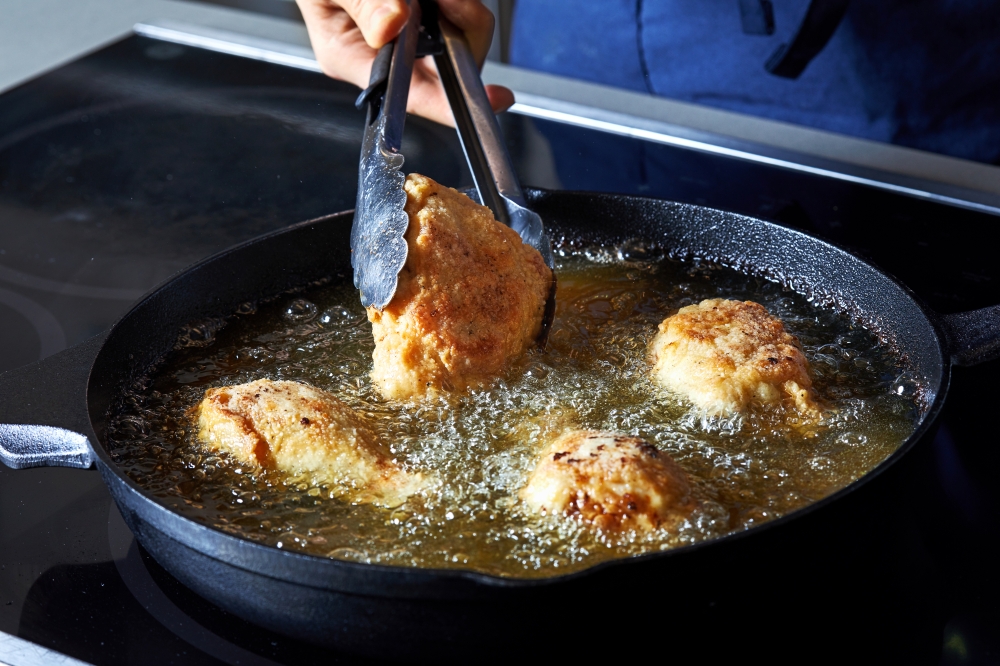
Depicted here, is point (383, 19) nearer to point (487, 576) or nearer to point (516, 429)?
point (516, 429)

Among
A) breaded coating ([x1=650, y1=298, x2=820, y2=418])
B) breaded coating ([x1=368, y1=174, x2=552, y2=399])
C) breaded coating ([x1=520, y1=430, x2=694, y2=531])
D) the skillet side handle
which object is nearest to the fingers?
breaded coating ([x1=368, y1=174, x2=552, y2=399])

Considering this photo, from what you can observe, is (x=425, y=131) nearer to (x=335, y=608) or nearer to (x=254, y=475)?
(x=254, y=475)

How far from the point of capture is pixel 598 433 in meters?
0.93

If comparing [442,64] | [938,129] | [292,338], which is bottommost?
[938,129]

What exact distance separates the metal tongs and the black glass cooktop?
1.12ft

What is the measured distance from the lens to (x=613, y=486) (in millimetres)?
837

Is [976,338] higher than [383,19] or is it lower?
lower

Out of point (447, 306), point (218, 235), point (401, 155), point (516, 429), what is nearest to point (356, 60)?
point (218, 235)

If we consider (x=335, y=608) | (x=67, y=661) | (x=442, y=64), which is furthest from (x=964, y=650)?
(x=442, y=64)

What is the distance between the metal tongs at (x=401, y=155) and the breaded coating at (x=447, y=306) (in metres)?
0.02

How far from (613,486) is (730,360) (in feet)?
0.87

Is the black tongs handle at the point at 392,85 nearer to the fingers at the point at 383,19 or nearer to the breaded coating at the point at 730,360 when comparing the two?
the fingers at the point at 383,19

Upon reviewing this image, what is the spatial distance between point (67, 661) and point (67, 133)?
1.29m

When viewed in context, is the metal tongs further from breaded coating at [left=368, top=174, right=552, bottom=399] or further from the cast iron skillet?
the cast iron skillet
